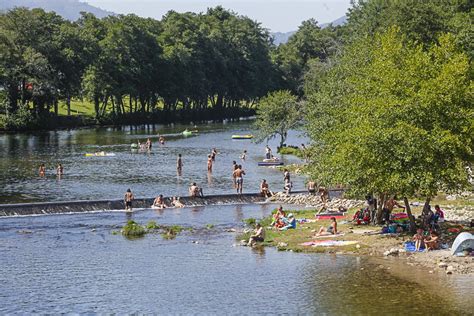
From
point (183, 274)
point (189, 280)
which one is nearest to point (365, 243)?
point (183, 274)

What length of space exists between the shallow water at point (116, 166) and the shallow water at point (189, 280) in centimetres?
1868

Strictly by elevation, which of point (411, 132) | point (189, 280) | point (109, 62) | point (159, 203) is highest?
point (109, 62)

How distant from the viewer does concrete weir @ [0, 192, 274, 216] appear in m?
57.4

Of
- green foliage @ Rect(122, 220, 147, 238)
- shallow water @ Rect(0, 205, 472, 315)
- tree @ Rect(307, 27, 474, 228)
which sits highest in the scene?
tree @ Rect(307, 27, 474, 228)

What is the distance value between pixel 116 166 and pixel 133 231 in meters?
39.8

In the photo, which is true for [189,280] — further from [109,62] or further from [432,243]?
[109,62]

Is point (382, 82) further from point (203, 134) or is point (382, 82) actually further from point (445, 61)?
point (203, 134)

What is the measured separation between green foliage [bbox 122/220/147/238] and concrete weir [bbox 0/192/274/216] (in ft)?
31.2

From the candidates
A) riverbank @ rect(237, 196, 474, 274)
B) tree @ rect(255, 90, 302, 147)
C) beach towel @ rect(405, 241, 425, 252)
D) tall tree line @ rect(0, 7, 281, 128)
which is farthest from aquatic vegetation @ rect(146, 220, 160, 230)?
tall tree line @ rect(0, 7, 281, 128)

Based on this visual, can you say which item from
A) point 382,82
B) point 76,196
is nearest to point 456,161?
point 382,82

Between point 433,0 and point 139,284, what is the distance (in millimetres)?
95020

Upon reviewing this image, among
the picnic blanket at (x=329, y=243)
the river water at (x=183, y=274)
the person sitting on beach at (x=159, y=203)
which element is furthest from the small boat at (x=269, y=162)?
the picnic blanket at (x=329, y=243)

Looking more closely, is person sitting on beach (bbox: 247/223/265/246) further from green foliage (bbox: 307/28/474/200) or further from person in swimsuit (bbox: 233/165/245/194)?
person in swimsuit (bbox: 233/165/245/194)

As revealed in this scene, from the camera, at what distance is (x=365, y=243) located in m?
44.1
